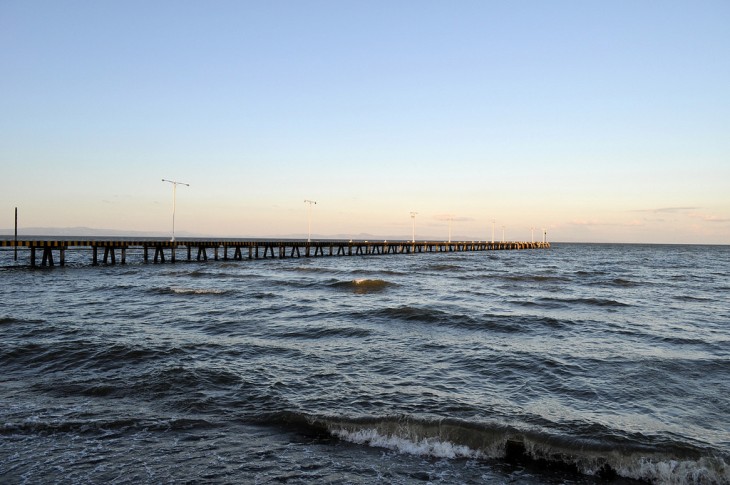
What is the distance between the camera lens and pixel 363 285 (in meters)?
27.7

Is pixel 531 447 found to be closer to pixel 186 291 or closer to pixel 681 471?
pixel 681 471

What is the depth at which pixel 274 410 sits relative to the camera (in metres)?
7.37

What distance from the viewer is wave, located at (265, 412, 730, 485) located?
5.79 metres

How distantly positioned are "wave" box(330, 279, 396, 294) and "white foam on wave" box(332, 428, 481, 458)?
60.8 feet

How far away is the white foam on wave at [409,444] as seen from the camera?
20.3 feet

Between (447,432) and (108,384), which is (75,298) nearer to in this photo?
(108,384)

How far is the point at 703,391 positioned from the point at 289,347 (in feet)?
27.3

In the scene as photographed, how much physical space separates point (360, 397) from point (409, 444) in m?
1.70

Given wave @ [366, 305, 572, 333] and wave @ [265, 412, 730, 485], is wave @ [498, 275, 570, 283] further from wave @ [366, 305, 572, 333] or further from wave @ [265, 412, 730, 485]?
wave @ [265, 412, 730, 485]

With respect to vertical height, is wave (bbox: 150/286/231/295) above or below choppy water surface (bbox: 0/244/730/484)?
below

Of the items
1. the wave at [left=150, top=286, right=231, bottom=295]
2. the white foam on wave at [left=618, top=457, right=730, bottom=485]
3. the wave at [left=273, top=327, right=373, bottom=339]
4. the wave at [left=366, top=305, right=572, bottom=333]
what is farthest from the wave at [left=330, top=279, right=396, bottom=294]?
the white foam on wave at [left=618, top=457, right=730, bottom=485]

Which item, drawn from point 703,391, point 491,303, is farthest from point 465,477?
point 491,303

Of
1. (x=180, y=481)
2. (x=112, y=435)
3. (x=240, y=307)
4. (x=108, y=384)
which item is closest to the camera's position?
(x=180, y=481)

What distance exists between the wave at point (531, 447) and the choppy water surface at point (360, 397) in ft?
0.07
